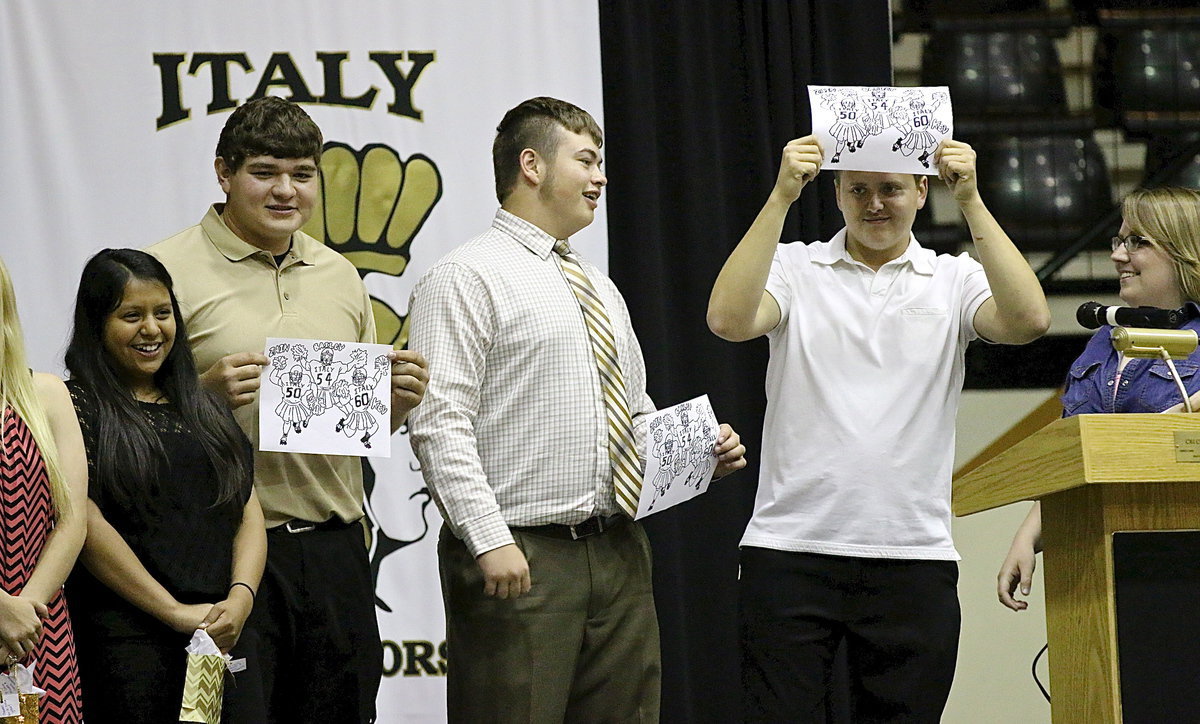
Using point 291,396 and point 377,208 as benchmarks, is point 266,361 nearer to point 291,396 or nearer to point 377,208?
point 291,396

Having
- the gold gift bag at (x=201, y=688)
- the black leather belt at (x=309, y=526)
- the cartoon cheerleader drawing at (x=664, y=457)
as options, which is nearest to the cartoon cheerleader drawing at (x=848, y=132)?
the cartoon cheerleader drawing at (x=664, y=457)

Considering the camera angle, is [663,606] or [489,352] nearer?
[489,352]

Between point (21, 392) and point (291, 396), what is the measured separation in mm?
476

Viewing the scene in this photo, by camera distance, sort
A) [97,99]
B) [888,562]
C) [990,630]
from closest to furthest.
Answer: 1. [888,562]
2. [97,99]
3. [990,630]

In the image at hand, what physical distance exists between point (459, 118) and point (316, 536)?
168 cm

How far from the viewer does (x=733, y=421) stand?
12.8 feet

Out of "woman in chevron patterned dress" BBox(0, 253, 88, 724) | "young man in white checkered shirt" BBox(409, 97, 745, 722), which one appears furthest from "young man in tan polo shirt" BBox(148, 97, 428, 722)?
"woman in chevron patterned dress" BBox(0, 253, 88, 724)

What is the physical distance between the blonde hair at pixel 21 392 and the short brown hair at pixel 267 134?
539 millimetres

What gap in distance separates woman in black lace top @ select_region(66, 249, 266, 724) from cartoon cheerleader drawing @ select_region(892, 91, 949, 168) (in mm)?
1402

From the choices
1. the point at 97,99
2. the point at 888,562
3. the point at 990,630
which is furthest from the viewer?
the point at 990,630

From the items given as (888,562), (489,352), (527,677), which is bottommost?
(527,677)

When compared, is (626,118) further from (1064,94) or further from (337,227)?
(1064,94)

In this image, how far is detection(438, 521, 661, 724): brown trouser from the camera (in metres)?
2.48

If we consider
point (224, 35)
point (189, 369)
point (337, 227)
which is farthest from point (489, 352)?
point (224, 35)
